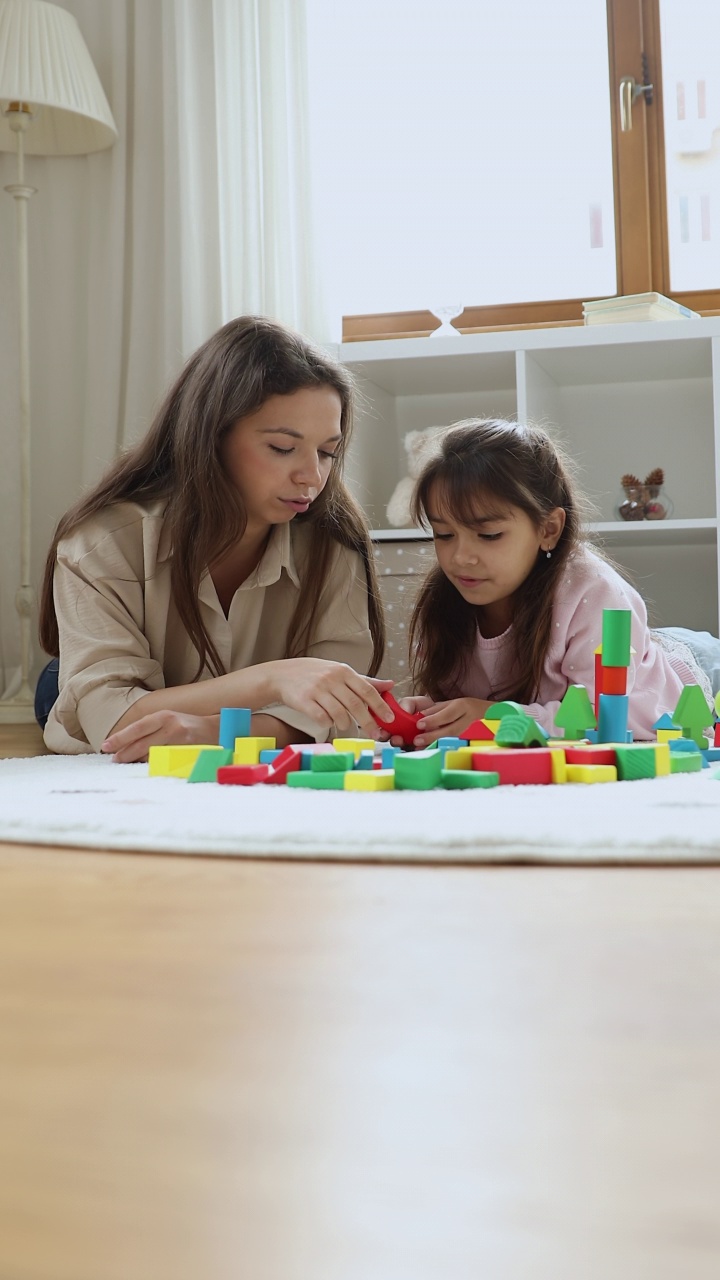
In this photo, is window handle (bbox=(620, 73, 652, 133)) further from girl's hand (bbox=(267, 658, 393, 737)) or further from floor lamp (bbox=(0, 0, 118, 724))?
girl's hand (bbox=(267, 658, 393, 737))

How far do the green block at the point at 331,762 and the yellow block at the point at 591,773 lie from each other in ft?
0.63

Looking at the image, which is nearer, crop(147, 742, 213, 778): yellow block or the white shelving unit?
crop(147, 742, 213, 778): yellow block

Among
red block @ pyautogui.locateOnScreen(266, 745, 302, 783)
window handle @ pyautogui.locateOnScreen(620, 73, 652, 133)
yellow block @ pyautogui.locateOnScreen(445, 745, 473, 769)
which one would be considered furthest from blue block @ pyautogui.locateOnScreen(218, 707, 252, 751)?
window handle @ pyautogui.locateOnScreen(620, 73, 652, 133)

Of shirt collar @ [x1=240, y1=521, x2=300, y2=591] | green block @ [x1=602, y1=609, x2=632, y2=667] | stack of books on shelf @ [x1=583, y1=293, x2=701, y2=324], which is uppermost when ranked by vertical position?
stack of books on shelf @ [x1=583, y1=293, x2=701, y2=324]

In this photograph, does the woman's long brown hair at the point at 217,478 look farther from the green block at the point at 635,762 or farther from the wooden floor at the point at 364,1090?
the wooden floor at the point at 364,1090

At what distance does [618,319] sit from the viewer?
2455 mm

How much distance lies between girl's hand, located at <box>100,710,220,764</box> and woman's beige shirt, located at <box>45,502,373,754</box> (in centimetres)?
10

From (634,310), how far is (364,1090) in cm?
230

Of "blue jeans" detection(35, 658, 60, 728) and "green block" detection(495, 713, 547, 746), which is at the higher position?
"green block" detection(495, 713, 547, 746)

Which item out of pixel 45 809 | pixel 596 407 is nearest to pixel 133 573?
pixel 45 809

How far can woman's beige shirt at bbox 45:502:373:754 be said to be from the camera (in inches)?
59.0

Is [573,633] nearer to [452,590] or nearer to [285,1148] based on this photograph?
[452,590]

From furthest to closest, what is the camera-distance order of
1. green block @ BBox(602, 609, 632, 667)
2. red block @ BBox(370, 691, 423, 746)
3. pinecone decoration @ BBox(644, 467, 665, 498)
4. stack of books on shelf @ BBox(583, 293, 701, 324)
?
pinecone decoration @ BBox(644, 467, 665, 498), stack of books on shelf @ BBox(583, 293, 701, 324), red block @ BBox(370, 691, 423, 746), green block @ BBox(602, 609, 632, 667)

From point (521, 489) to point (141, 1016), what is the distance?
1351 millimetres
